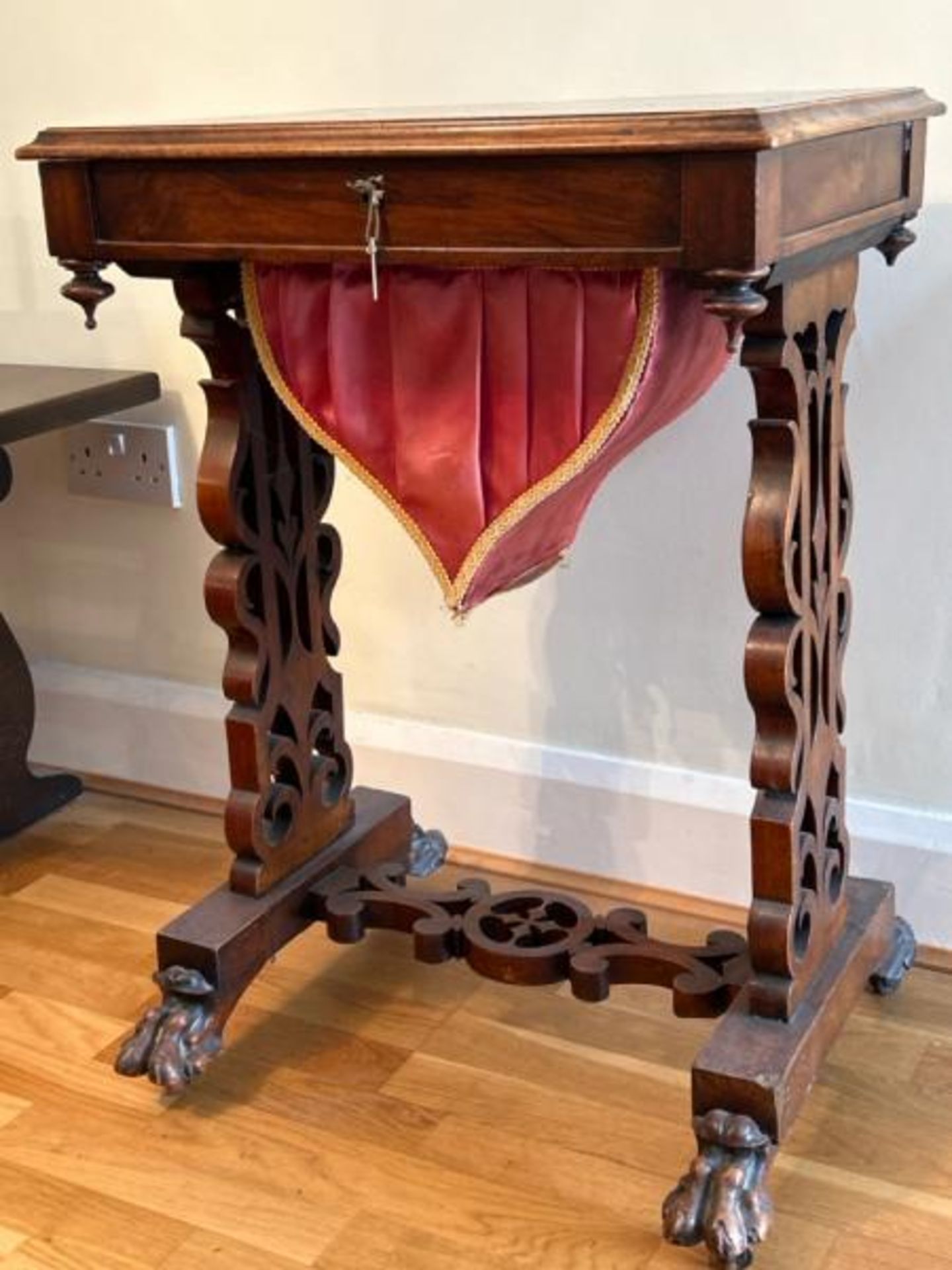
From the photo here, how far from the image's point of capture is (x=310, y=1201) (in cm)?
119

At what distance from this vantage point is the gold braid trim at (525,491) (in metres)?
1.05

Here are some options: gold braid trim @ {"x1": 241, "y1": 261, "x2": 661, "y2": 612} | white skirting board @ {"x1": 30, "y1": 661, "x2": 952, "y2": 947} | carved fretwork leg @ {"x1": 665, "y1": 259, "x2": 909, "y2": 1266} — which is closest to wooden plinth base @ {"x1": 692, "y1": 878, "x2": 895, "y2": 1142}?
carved fretwork leg @ {"x1": 665, "y1": 259, "x2": 909, "y2": 1266}

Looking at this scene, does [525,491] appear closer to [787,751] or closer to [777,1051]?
[787,751]

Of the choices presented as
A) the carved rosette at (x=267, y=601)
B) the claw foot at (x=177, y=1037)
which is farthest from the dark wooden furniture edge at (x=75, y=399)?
the claw foot at (x=177, y=1037)

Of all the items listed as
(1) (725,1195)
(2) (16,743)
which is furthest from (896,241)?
(2) (16,743)

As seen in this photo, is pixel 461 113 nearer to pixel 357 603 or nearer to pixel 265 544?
pixel 265 544

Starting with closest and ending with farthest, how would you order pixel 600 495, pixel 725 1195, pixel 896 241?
pixel 725 1195, pixel 896 241, pixel 600 495

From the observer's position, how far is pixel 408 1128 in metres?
1.28

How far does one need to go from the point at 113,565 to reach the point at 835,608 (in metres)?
0.92

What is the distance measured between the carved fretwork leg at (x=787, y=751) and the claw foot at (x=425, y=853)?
0.46 metres

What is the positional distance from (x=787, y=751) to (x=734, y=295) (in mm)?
346

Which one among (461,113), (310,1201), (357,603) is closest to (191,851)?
(357,603)

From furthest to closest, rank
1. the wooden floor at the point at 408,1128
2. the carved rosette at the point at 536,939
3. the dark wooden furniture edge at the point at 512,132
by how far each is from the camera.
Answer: the carved rosette at the point at 536,939, the wooden floor at the point at 408,1128, the dark wooden furniture edge at the point at 512,132

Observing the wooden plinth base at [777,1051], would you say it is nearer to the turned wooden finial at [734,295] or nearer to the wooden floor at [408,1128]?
the wooden floor at [408,1128]
